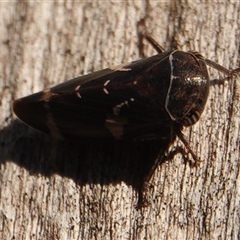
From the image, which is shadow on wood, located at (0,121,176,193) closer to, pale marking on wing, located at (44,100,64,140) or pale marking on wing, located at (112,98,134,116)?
pale marking on wing, located at (44,100,64,140)

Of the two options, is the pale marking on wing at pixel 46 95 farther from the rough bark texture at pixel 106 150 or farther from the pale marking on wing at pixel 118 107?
the pale marking on wing at pixel 118 107

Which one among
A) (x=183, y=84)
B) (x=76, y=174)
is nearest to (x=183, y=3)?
(x=183, y=84)

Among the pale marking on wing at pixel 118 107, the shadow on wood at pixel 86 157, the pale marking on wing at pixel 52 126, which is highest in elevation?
the pale marking on wing at pixel 118 107

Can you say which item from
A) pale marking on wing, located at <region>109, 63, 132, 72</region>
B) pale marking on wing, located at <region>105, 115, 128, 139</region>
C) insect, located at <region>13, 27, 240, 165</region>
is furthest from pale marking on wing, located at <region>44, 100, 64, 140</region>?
pale marking on wing, located at <region>109, 63, 132, 72</region>

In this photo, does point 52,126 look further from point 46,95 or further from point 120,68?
point 120,68

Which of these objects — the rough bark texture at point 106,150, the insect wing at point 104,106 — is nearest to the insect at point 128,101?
the insect wing at point 104,106
